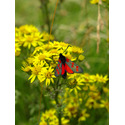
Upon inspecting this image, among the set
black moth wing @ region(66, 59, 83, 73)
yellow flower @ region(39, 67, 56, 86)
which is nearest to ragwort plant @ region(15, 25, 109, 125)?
yellow flower @ region(39, 67, 56, 86)

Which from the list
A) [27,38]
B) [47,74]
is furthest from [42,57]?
[27,38]

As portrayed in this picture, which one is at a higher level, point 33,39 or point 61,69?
point 33,39

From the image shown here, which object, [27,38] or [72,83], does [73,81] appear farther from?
[27,38]

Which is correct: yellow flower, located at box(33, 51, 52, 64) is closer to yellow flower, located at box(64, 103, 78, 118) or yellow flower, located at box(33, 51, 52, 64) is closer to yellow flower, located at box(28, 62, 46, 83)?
yellow flower, located at box(28, 62, 46, 83)

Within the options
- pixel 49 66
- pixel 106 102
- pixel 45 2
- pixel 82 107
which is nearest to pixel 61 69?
pixel 49 66

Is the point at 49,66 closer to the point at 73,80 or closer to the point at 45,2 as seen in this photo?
the point at 73,80
